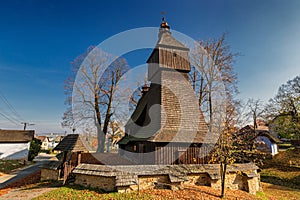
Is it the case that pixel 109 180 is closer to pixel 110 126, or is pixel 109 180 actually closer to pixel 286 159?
pixel 110 126

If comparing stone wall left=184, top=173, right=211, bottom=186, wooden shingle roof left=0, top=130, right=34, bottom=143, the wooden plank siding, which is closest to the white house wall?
wooden shingle roof left=0, top=130, right=34, bottom=143

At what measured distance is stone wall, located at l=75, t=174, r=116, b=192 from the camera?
29.8 ft

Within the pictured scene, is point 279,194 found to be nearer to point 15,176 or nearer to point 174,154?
point 174,154

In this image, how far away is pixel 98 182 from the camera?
9.44m

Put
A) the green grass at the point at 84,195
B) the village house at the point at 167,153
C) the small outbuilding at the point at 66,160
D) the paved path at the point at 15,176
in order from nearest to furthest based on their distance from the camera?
1. the green grass at the point at 84,195
2. the village house at the point at 167,153
3. the small outbuilding at the point at 66,160
4. the paved path at the point at 15,176

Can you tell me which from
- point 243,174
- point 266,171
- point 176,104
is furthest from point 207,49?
point 266,171

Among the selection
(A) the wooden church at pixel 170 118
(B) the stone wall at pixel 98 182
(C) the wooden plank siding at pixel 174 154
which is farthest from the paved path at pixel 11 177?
(C) the wooden plank siding at pixel 174 154

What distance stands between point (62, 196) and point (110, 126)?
14310 mm

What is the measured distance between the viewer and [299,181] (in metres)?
15.8

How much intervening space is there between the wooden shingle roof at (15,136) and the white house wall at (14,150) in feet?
1.91

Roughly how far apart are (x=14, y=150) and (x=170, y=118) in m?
26.3

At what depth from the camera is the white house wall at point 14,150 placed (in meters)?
25.2

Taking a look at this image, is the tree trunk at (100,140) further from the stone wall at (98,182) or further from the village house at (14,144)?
the village house at (14,144)

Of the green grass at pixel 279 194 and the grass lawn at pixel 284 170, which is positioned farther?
the grass lawn at pixel 284 170
